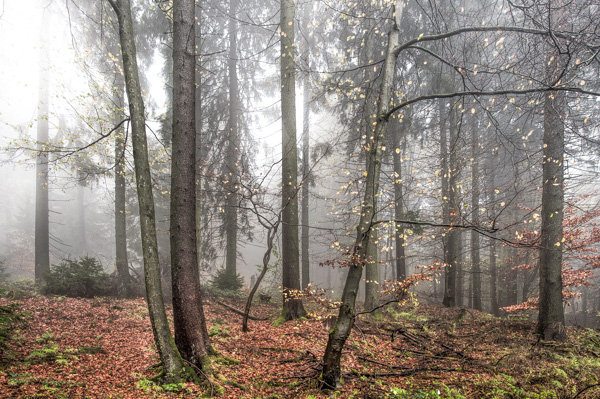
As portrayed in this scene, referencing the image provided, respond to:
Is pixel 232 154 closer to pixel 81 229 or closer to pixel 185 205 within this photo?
pixel 185 205

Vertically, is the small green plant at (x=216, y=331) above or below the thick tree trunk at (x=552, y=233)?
below

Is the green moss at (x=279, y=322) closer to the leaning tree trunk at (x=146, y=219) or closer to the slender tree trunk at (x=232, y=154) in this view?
the leaning tree trunk at (x=146, y=219)

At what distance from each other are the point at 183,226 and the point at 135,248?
18.1m

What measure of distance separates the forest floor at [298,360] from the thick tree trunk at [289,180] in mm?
943

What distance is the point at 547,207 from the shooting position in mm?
6855

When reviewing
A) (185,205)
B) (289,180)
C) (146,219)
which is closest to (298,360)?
(185,205)

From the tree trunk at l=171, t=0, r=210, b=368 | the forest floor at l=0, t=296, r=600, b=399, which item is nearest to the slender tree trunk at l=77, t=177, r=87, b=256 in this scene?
the forest floor at l=0, t=296, r=600, b=399

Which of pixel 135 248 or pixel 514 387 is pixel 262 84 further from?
pixel 514 387

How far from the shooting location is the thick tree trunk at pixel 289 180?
8109 millimetres

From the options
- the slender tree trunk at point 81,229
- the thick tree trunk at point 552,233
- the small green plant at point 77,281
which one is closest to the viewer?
the thick tree trunk at point 552,233

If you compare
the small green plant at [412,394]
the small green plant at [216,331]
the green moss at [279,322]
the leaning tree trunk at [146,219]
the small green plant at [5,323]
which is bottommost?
the green moss at [279,322]

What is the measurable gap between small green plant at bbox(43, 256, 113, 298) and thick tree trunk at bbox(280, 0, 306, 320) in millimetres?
6878

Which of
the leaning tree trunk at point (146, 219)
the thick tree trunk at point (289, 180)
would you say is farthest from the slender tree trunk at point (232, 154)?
the leaning tree trunk at point (146, 219)

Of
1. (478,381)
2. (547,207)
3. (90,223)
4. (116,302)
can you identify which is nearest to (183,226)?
(478,381)
